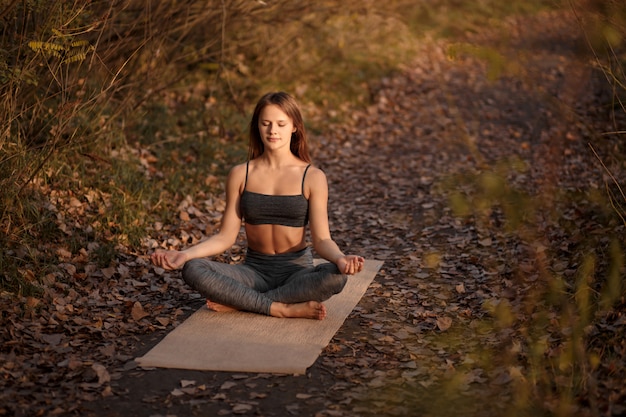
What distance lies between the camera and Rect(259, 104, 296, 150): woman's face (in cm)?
504

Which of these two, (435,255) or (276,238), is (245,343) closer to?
(276,238)

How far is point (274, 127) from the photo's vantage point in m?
5.05

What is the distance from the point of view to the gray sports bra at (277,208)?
5.15 metres

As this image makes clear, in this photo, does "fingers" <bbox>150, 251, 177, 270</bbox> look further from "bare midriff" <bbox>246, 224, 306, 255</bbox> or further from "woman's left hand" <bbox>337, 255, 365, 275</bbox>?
"woman's left hand" <bbox>337, 255, 365, 275</bbox>

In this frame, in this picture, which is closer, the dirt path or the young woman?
the dirt path

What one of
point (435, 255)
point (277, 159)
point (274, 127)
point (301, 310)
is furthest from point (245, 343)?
point (435, 255)

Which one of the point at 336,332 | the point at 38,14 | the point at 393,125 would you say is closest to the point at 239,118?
the point at 393,125

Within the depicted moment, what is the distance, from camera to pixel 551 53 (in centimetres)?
1599

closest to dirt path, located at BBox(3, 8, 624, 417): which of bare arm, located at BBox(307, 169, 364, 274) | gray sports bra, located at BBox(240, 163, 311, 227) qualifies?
bare arm, located at BBox(307, 169, 364, 274)

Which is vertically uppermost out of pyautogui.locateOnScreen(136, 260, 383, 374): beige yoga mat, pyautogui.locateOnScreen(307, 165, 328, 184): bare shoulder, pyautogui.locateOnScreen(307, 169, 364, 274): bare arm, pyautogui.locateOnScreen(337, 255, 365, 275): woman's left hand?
pyautogui.locateOnScreen(307, 165, 328, 184): bare shoulder

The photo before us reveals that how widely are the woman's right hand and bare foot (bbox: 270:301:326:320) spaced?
718 millimetres

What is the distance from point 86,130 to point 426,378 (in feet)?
14.3

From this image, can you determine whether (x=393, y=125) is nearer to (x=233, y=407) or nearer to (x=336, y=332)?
(x=336, y=332)

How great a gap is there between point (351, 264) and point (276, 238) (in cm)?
87
